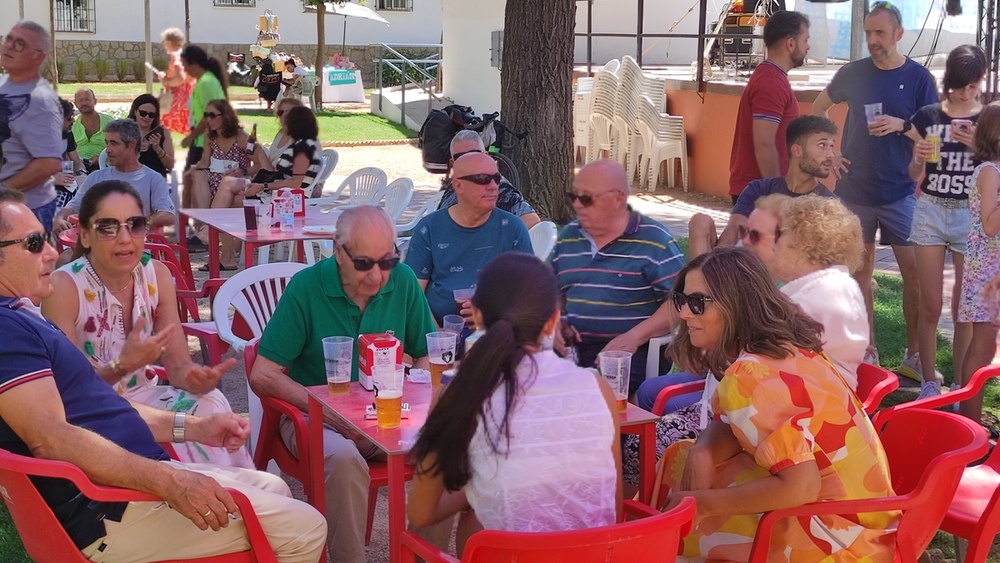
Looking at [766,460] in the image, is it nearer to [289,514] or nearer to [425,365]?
[289,514]

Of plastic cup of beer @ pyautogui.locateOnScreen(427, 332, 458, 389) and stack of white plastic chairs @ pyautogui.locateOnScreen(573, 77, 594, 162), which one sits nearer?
plastic cup of beer @ pyautogui.locateOnScreen(427, 332, 458, 389)

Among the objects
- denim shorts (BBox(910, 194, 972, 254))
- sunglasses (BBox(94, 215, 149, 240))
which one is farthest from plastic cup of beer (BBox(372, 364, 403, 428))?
denim shorts (BBox(910, 194, 972, 254))

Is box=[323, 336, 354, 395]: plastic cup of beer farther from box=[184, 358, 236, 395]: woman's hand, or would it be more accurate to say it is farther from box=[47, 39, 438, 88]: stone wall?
box=[47, 39, 438, 88]: stone wall

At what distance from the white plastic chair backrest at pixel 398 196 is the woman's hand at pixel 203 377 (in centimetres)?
450

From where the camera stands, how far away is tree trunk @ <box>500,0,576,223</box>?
905cm

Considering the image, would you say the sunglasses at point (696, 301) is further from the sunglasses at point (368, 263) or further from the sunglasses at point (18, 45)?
the sunglasses at point (18, 45)

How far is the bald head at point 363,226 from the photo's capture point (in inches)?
140

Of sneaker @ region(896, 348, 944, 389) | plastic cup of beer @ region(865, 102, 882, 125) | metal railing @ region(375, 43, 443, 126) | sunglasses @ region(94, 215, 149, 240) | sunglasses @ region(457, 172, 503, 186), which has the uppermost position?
metal railing @ region(375, 43, 443, 126)

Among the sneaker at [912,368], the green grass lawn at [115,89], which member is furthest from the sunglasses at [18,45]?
the green grass lawn at [115,89]

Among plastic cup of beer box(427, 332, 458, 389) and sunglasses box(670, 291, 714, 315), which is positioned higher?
sunglasses box(670, 291, 714, 315)

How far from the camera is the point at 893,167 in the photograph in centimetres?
570

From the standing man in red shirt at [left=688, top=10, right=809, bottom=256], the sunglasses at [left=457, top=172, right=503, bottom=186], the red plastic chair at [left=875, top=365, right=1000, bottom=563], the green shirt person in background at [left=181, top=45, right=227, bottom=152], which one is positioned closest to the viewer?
the red plastic chair at [left=875, top=365, right=1000, bottom=563]

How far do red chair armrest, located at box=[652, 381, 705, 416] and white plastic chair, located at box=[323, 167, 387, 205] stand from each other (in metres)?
5.39

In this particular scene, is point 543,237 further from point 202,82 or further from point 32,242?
point 202,82
